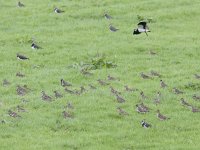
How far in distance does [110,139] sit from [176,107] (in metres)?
4.65

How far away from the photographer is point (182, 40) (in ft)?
130

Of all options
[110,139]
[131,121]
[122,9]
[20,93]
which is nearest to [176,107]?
[131,121]

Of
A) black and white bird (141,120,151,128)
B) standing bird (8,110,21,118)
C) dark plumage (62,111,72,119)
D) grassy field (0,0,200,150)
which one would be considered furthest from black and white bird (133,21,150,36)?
standing bird (8,110,21,118)

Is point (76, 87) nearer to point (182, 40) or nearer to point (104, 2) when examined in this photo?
point (182, 40)

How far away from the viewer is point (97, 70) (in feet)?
113

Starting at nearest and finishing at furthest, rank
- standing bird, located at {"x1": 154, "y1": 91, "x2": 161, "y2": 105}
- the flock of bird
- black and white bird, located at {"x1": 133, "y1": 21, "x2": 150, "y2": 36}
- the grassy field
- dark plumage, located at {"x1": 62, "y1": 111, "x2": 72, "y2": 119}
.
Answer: the grassy field → dark plumage, located at {"x1": 62, "y1": 111, "x2": 72, "y2": 119} → the flock of bird → standing bird, located at {"x1": 154, "y1": 91, "x2": 161, "y2": 105} → black and white bird, located at {"x1": 133, "y1": 21, "x2": 150, "y2": 36}

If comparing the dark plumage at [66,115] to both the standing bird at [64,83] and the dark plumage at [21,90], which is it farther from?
the standing bird at [64,83]

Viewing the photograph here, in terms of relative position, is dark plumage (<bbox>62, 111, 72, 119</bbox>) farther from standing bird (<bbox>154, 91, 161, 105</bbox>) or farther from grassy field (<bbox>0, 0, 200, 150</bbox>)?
standing bird (<bbox>154, 91, 161, 105</bbox>)

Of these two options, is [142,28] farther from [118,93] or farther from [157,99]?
[157,99]

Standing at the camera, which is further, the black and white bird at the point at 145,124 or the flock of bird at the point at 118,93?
the flock of bird at the point at 118,93

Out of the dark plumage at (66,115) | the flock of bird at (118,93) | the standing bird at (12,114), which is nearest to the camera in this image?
the standing bird at (12,114)

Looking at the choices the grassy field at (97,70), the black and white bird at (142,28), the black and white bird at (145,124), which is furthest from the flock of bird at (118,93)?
the black and white bird at (142,28)

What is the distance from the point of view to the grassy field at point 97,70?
25391mm

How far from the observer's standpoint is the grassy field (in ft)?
83.3
